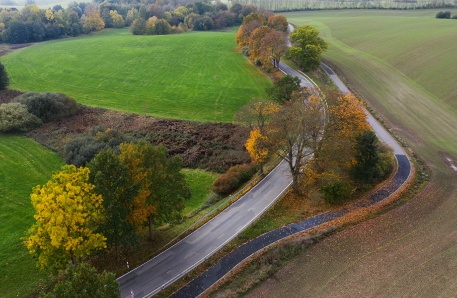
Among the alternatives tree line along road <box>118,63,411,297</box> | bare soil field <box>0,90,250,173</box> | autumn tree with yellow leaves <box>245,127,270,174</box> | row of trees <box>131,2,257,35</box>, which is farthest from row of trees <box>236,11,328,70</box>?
row of trees <box>131,2,257,35</box>

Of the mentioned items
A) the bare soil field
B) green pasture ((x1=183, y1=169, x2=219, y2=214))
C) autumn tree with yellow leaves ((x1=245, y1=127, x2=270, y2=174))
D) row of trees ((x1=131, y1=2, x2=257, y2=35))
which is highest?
row of trees ((x1=131, y1=2, x2=257, y2=35))

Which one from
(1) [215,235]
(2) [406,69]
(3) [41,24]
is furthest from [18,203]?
(3) [41,24]

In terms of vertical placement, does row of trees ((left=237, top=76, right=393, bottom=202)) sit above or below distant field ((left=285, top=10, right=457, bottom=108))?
below

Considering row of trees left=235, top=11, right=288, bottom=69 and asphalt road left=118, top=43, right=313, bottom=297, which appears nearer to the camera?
asphalt road left=118, top=43, right=313, bottom=297

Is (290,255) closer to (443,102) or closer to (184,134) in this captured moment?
(184,134)

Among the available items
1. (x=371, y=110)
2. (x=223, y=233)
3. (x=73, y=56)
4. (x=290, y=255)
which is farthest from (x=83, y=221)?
(x=73, y=56)

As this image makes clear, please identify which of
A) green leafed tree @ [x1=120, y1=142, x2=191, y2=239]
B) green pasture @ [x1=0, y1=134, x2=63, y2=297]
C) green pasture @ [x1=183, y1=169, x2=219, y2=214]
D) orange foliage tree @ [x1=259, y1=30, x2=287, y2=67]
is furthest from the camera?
orange foliage tree @ [x1=259, y1=30, x2=287, y2=67]

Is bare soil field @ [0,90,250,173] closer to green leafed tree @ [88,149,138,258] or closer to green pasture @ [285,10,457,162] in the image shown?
green leafed tree @ [88,149,138,258]
